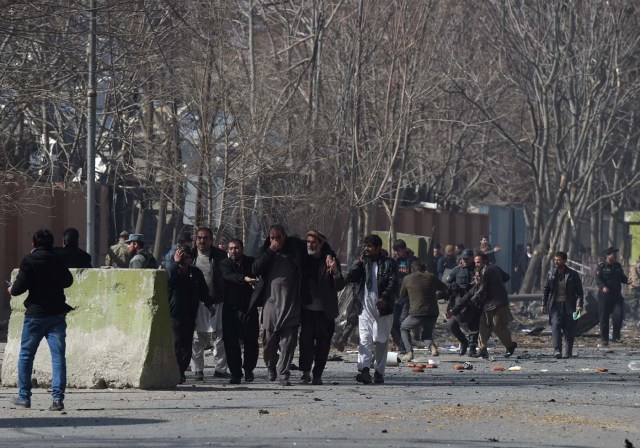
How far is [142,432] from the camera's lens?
10.0 metres

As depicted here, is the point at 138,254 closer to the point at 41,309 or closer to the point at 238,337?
the point at 238,337

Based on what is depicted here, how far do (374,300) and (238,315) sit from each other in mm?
1404

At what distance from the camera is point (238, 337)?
47.4 feet

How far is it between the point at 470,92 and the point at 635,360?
20.4 meters

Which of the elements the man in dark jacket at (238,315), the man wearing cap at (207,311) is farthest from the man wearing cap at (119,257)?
the man in dark jacket at (238,315)

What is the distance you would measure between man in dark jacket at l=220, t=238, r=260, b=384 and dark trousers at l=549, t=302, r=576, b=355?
6443mm

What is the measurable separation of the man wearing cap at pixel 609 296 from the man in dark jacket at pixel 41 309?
13.3 m

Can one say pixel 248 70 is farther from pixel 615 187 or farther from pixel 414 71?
pixel 615 187

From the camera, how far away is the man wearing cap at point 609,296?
23.4 m

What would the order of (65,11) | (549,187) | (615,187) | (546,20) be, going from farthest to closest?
(615,187) < (549,187) < (546,20) < (65,11)

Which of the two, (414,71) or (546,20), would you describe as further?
(546,20)

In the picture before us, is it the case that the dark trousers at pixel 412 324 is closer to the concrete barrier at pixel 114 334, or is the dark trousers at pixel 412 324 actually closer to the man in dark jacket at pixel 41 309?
the concrete barrier at pixel 114 334

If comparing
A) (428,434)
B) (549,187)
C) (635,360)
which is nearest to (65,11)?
(428,434)

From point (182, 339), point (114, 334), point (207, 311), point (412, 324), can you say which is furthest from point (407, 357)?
point (114, 334)
